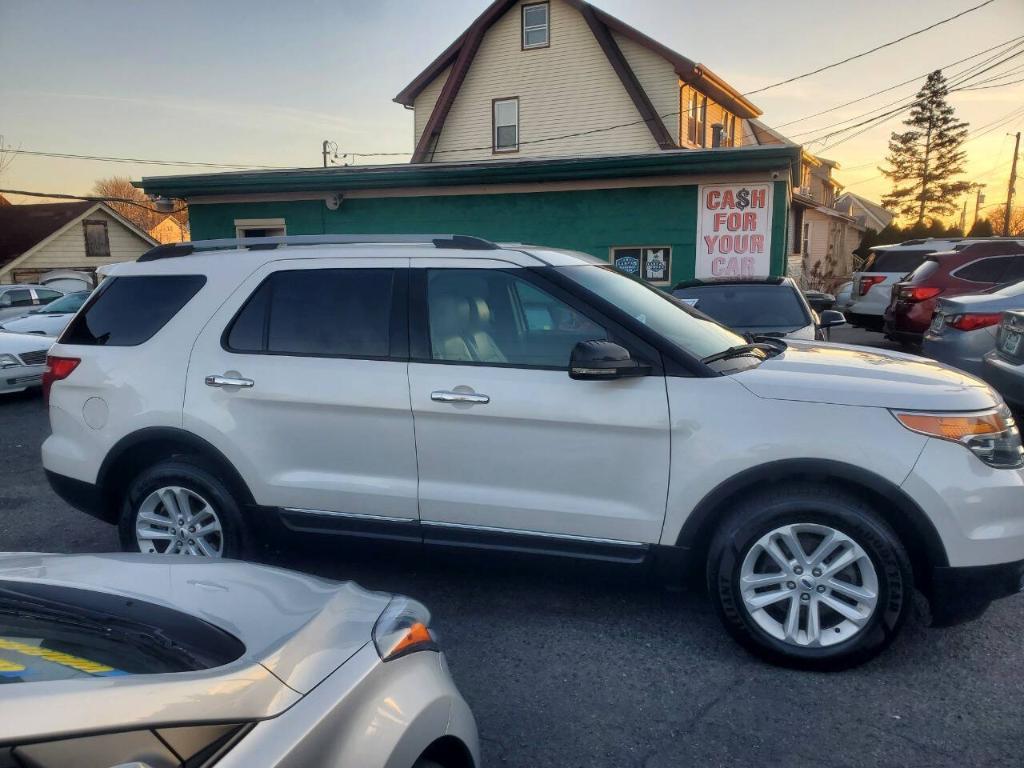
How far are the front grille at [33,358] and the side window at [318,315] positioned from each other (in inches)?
328

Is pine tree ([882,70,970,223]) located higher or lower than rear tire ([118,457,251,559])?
higher

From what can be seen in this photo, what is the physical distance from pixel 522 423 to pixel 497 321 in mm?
626

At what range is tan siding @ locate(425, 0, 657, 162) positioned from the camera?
21.5m

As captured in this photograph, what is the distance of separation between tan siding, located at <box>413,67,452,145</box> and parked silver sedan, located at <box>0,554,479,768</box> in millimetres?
22821

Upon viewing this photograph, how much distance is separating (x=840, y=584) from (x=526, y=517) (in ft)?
4.46

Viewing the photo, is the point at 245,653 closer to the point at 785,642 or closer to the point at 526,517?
the point at 526,517

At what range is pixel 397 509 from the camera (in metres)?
3.89

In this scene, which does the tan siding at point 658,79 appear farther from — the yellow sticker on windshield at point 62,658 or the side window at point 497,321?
the yellow sticker on windshield at point 62,658

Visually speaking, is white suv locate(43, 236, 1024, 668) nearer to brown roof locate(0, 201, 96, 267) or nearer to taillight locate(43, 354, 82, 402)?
taillight locate(43, 354, 82, 402)

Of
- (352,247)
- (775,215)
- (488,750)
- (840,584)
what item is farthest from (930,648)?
(775,215)

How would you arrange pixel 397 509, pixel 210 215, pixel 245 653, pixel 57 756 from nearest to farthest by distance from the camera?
pixel 57 756 < pixel 245 653 < pixel 397 509 < pixel 210 215

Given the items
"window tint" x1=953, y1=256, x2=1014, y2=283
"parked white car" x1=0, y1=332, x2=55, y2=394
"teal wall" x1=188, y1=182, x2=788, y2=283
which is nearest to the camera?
"parked white car" x1=0, y1=332, x2=55, y2=394

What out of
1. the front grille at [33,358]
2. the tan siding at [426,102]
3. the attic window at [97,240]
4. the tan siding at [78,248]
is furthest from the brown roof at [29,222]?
the front grille at [33,358]

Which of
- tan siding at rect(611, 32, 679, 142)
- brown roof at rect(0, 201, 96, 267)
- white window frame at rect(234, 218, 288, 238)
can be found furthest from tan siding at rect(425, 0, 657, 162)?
brown roof at rect(0, 201, 96, 267)
